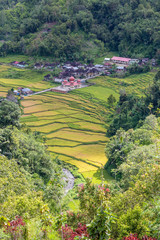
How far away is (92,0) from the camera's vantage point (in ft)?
239

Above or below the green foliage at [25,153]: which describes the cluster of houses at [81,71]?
below

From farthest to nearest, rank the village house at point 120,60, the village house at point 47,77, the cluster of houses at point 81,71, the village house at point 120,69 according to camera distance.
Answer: the village house at point 120,60 < the village house at point 120,69 < the cluster of houses at point 81,71 < the village house at point 47,77

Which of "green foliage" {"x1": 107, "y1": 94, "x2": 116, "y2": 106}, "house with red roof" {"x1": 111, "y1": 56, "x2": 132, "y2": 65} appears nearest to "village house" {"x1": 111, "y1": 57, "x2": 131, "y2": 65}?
"house with red roof" {"x1": 111, "y1": 56, "x2": 132, "y2": 65}

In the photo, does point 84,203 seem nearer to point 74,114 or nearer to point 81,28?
point 74,114

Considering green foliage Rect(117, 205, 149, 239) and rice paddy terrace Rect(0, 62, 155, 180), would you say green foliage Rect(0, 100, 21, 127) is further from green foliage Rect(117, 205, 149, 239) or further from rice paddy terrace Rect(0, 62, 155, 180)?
green foliage Rect(117, 205, 149, 239)

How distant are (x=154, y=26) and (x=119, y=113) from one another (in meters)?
31.8

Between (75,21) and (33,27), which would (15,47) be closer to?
(33,27)

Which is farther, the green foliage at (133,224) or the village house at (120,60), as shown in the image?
the village house at (120,60)

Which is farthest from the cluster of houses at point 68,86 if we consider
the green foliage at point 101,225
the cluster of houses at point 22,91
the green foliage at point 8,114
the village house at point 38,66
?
the green foliage at point 101,225

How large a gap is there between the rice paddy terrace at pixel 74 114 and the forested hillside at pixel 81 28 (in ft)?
36.3

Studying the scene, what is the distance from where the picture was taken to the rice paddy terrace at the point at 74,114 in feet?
91.8

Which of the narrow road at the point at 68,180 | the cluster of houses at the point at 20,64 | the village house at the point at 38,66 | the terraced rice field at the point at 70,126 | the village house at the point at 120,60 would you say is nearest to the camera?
the narrow road at the point at 68,180

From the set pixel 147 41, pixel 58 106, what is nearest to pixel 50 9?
pixel 147 41

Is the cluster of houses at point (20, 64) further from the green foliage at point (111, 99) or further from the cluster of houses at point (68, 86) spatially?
the green foliage at point (111, 99)
